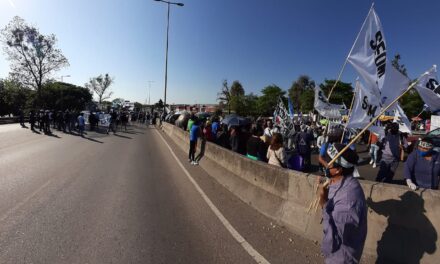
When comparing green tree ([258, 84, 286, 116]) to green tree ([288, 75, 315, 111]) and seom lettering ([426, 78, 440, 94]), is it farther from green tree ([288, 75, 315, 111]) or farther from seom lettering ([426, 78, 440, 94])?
seom lettering ([426, 78, 440, 94])

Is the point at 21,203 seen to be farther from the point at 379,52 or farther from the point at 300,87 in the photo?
the point at 300,87

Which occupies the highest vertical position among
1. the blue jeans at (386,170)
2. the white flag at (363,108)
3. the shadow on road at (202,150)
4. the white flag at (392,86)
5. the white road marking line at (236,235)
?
the white flag at (392,86)

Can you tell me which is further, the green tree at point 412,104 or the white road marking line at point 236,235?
the green tree at point 412,104

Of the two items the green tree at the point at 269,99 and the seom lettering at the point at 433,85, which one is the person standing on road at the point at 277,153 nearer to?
the seom lettering at the point at 433,85

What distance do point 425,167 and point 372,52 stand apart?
2956mm

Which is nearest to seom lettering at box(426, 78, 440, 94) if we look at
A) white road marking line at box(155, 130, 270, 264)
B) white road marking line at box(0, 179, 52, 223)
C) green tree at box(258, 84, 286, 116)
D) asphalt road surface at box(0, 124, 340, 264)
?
asphalt road surface at box(0, 124, 340, 264)

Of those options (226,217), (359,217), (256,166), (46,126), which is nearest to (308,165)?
(256,166)

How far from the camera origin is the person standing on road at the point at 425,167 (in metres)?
4.98

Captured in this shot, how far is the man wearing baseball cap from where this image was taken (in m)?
2.86

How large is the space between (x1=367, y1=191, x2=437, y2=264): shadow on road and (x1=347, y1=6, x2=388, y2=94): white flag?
3479 mm

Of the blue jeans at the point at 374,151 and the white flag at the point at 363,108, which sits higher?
the white flag at the point at 363,108

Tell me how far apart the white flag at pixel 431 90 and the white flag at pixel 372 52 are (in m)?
0.78

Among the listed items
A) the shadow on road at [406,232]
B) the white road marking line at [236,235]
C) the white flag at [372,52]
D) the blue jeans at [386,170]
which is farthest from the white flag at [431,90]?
the white road marking line at [236,235]

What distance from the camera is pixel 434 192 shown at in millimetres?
3750
